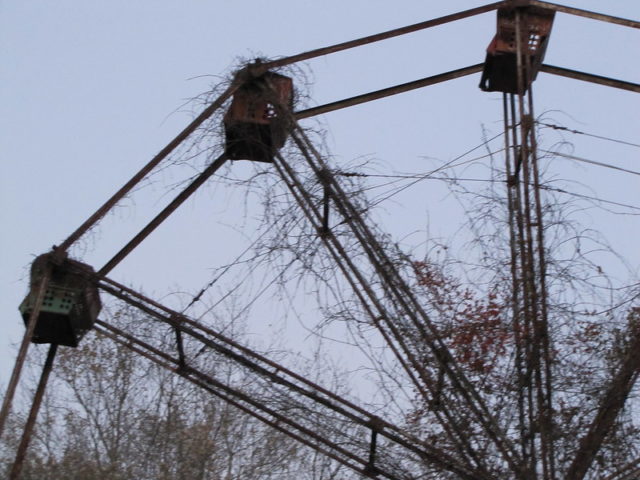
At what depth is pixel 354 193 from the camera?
7.24 metres

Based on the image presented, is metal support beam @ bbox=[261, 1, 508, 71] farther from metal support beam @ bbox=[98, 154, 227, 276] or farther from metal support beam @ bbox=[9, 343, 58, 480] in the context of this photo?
metal support beam @ bbox=[9, 343, 58, 480]

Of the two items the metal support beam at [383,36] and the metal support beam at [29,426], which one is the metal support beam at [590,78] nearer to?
the metal support beam at [383,36]

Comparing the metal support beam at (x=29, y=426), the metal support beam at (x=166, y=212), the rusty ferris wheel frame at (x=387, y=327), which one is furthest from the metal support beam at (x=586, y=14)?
the metal support beam at (x=29, y=426)

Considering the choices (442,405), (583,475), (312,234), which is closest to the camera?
(583,475)

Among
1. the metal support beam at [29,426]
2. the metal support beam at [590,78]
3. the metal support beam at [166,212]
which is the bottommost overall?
the metal support beam at [29,426]

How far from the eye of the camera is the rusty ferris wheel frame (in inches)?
248

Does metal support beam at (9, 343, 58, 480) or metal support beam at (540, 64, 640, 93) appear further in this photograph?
metal support beam at (540, 64, 640, 93)

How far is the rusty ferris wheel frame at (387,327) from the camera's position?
6.29 meters

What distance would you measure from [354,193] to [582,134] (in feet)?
5.28

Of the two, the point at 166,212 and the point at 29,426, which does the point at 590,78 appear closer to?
the point at 166,212

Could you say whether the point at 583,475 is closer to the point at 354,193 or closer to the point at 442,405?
the point at 442,405

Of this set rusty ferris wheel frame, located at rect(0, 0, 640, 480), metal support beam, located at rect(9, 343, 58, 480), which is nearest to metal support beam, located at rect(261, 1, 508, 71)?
rusty ferris wheel frame, located at rect(0, 0, 640, 480)

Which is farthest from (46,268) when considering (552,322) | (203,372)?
(552,322)

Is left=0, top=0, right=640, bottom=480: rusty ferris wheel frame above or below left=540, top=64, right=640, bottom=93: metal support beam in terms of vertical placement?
below
